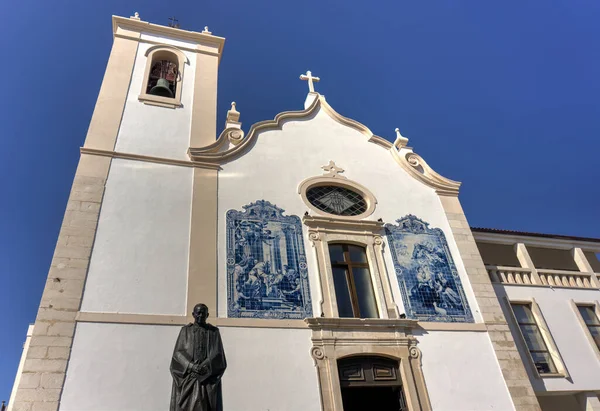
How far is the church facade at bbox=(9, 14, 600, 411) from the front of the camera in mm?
7816

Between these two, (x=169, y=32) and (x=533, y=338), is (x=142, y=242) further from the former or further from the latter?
(x=533, y=338)

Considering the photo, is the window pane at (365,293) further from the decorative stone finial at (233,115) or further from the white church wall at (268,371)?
the decorative stone finial at (233,115)

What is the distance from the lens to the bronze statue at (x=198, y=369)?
602cm

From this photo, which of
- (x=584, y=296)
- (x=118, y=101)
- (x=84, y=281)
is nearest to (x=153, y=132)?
(x=118, y=101)

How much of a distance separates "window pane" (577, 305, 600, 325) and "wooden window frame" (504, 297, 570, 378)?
1458 millimetres

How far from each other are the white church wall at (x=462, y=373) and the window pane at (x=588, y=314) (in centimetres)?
376

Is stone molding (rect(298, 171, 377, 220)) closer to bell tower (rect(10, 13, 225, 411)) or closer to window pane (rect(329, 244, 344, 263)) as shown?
window pane (rect(329, 244, 344, 263))

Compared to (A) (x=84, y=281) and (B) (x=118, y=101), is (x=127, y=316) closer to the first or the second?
(A) (x=84, y=281)

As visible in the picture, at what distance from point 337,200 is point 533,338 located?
5.41 m

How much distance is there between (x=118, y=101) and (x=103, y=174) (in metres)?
2.71

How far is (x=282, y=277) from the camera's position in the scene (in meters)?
9.29

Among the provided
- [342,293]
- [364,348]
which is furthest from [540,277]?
[364,348]

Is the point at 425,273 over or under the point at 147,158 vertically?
under

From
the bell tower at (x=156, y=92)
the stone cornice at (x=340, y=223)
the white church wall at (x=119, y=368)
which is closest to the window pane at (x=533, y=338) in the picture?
the stone cornice at (x=340, y=223)
